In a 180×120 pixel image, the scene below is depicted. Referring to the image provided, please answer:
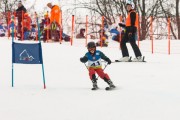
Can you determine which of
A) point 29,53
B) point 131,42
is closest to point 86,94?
point 29,53

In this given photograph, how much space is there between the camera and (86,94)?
25.9 feet

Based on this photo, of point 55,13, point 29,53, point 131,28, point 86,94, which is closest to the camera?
point 86,94

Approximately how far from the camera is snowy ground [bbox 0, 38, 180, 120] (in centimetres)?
632

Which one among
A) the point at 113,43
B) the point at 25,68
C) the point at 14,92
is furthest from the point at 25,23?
the point at 14,92

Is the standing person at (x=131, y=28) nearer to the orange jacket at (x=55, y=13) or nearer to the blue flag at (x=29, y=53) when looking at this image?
the blue flag at (x=29, y=53)

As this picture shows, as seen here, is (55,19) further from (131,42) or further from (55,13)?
(131,42)

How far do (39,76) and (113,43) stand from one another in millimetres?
12280

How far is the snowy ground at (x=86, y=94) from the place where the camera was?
6316 millimetres

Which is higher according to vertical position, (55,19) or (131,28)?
(55,19)

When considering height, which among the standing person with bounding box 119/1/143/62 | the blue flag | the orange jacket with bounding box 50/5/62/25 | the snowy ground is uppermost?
the orange jacket with bounding box 50/5/62/25

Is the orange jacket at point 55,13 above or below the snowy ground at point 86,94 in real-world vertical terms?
above

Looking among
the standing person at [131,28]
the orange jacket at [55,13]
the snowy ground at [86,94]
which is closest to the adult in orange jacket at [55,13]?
the orange jacket at [55,13]

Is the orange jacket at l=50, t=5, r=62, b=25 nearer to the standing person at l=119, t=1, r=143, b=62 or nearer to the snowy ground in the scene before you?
the standing person at l=119, t=1, r=143, b=62

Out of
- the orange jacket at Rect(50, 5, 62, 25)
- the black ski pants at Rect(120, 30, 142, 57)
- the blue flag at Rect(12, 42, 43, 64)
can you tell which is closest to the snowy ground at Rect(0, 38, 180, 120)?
the blue flag at Rect(12, 42, 43, 64)
